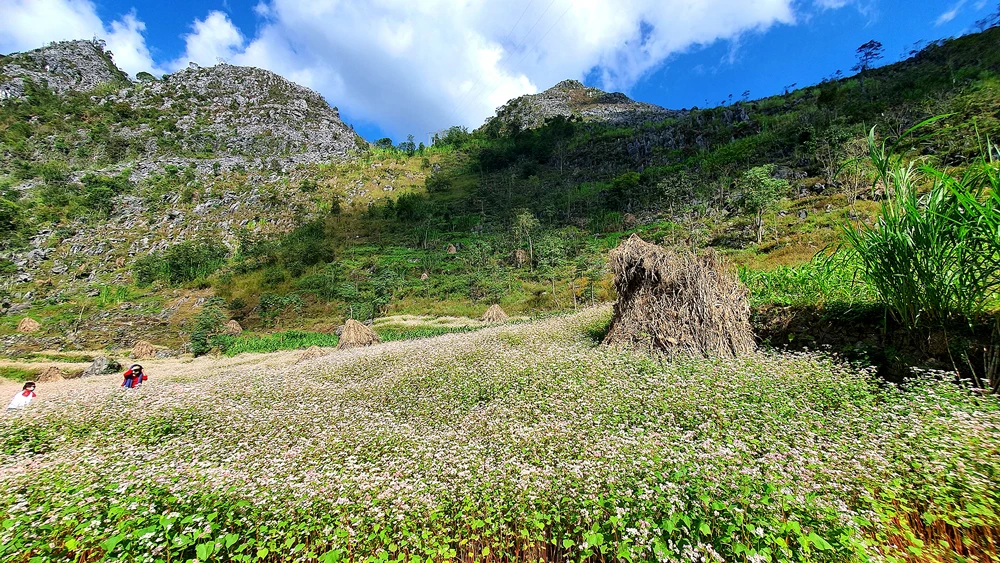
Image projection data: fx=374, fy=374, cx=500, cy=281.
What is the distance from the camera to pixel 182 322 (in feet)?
120

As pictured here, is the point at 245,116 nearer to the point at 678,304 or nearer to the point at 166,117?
the point at 166,117

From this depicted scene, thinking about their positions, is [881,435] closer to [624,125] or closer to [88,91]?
[624,125]

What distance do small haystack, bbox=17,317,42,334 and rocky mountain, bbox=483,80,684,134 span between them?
93.9 m

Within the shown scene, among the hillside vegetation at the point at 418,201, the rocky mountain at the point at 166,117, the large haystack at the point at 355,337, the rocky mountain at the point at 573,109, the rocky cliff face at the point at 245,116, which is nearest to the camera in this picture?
the large haystack at the point at 355,337

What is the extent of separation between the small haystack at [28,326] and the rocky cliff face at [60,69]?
312 ft

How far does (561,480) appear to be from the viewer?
323 cm

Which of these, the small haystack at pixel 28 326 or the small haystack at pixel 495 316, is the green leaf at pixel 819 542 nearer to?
the small haystack at pixel 495 316

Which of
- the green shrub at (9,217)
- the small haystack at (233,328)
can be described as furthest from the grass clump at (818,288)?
the green shrub at (9,217)

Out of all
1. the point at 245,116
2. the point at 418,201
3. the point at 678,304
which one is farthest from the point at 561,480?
the point at 245,116

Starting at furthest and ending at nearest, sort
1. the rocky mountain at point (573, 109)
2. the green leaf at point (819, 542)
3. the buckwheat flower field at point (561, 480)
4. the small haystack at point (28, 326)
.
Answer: the rocky mountain at point (573, 109), the small haystack at point (28, 326), the buckwheat flower field at point (561, 480), the green leaf at point (819, 542)

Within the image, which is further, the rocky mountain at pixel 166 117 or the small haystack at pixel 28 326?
the rocky mountain at pixel 166 117

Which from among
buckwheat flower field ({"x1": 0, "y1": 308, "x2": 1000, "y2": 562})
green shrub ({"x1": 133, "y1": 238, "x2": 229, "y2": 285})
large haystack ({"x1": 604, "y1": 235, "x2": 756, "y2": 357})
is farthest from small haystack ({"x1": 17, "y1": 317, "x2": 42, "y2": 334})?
large haystack ({"x1": 604, "y1": 235, "x2": 756, "y2": 357})

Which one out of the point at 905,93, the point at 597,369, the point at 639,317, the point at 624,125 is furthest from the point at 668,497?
the point at 624,125

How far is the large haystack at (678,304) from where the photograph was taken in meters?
7.55
